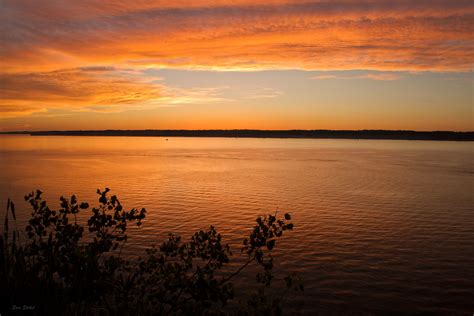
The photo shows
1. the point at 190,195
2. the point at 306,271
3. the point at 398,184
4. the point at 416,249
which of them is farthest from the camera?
the point at 398,184

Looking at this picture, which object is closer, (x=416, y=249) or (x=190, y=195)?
(x=416, y=249)

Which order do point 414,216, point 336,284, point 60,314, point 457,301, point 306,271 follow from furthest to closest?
point 414,216 < point 306,271 < point 336,284 < point 457,301 < point 60,314

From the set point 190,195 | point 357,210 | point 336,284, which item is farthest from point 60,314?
point 190,195

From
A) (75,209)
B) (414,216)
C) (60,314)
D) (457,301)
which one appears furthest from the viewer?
(414,216)

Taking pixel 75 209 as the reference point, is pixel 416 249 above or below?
below

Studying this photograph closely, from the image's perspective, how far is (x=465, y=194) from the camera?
47781 mm

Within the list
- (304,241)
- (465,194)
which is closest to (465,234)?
(304,241)

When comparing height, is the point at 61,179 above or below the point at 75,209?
below

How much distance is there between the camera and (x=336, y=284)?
62.6 ft

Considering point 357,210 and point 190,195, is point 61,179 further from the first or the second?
point 357,210

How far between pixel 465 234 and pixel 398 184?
96.4 ft

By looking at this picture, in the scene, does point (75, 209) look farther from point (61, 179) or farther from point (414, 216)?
point (61, 179)

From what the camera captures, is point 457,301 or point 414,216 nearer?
point 457,301

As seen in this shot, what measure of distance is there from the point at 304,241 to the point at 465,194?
101 feet
